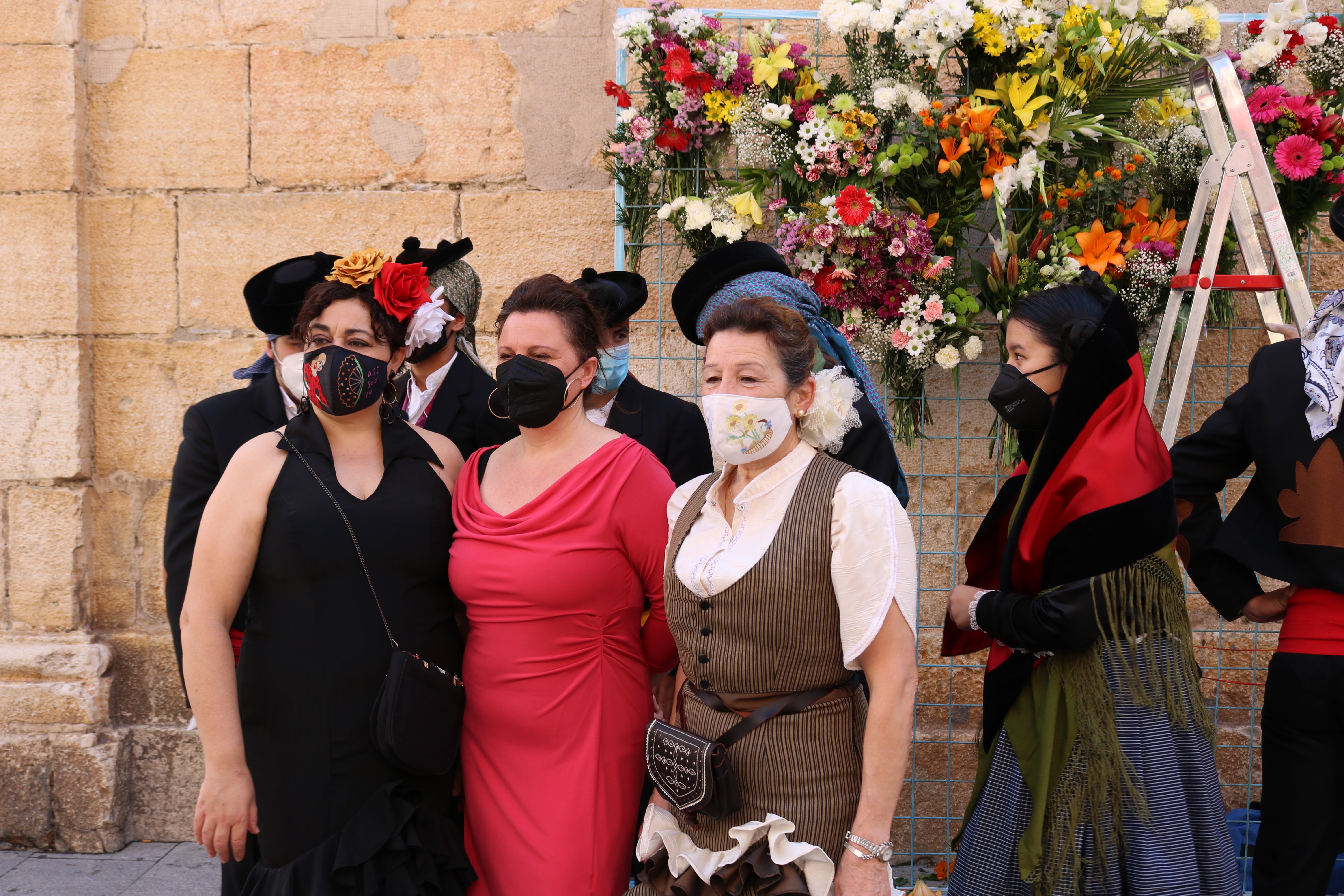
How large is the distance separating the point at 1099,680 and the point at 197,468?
2319 millimetres

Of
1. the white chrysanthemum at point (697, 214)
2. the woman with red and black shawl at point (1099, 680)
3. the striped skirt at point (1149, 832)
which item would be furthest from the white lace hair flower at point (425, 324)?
the striped skirt at point (1149, 832)

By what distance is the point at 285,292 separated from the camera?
→ 2711 millimetres

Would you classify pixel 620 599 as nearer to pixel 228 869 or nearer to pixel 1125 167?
pixel 228 869

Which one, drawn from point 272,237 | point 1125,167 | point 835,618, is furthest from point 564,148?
point 835,618

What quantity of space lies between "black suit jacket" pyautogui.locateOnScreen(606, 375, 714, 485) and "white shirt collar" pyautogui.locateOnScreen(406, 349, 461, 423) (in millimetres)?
566

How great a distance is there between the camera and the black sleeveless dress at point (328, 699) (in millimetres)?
2166

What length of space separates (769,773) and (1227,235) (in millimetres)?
2598

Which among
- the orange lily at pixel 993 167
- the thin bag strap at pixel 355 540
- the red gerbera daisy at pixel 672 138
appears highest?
the red gerbera daisy at pixel 672 138

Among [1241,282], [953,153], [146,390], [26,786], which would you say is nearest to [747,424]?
[953,153]

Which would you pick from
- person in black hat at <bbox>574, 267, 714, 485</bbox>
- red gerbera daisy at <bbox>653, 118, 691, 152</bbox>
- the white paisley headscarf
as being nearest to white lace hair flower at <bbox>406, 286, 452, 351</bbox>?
person in black hat at <bbox>574, 267, 714, 485</bbox>

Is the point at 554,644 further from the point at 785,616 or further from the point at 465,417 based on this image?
the point at 465,417

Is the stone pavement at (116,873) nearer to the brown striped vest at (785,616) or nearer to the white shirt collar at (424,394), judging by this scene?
the white shirt collar at (424,394)

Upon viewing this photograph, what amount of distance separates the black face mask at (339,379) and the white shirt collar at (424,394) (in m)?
0.89

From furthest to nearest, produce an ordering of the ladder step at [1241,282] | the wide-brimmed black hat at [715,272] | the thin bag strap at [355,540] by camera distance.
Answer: the ladder step at [1241,282], the wide-brimmed black hat at [715,272], the thin bag strap at [355,540]
